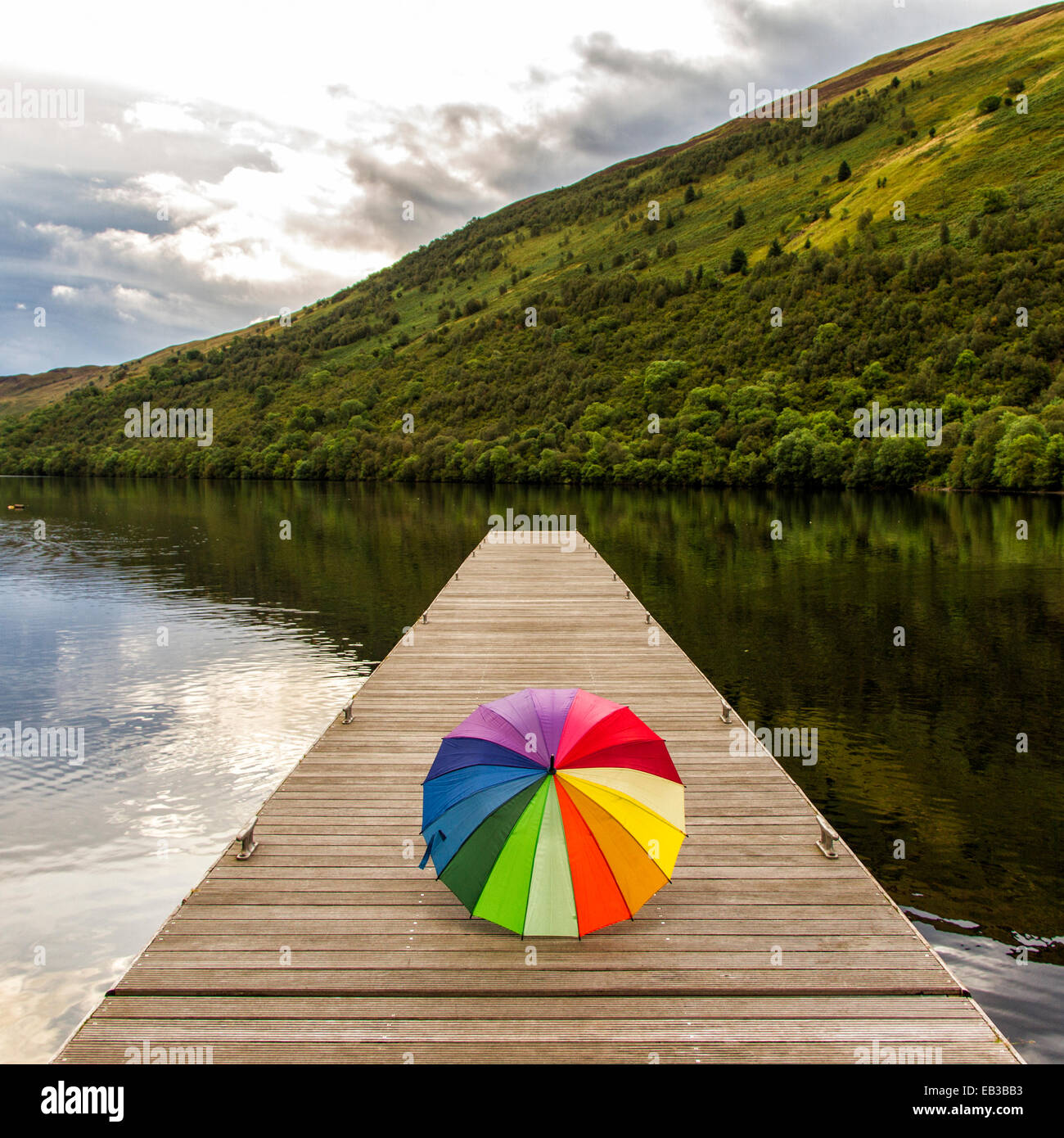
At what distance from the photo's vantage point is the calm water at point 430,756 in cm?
1026

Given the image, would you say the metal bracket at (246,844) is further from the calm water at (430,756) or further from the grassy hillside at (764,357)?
the grassy hillside at (764,357)

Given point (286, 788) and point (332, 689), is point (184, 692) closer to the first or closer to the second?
point (332, 689)

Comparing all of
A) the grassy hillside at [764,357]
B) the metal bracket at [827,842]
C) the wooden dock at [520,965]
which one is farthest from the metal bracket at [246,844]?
the grassy hillside at [764,357]

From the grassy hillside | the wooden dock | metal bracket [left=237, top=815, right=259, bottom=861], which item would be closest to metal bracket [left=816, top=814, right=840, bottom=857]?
the wooden dock

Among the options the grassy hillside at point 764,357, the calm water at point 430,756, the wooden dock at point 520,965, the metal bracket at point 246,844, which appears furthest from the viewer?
the grassy hillside at point 764,357

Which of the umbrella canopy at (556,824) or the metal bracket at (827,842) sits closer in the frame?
the umbrella canopy at (556,824)

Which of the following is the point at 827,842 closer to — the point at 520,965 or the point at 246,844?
the point at 520,965

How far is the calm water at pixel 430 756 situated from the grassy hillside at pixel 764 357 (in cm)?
5211

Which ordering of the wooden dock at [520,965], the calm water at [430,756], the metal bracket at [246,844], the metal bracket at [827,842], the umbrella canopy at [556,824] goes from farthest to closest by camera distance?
1. the calm water at [430,756]
2. the metal bracket at [827,842]
3. the metal bracket at [246,844]
4. the umbrella canopy at [556,824]
5. the wooden dock at [520,965]

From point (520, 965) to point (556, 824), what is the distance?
1321 mm

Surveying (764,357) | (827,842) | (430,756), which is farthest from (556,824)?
(764,357)
